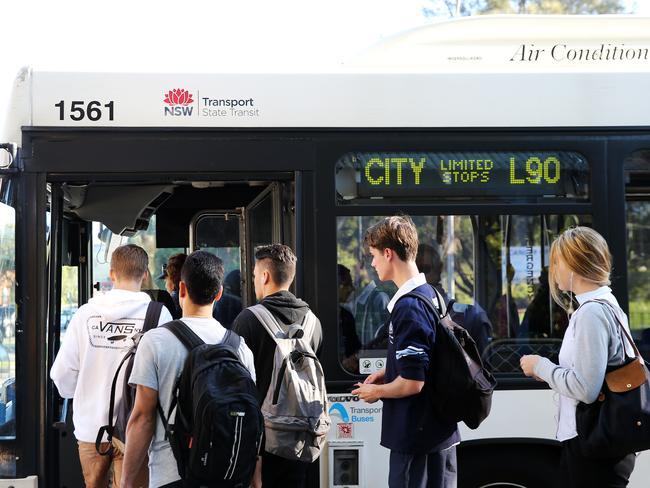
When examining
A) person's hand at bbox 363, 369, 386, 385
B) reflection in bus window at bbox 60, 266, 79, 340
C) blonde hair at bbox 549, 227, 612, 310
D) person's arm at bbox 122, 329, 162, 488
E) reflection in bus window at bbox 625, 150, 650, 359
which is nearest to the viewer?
person's arm at bbox 122, 329, 162, 488

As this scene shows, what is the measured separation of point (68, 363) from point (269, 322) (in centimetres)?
105

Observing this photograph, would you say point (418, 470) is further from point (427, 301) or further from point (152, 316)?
point (152, 316)

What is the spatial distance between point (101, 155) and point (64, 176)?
219mm

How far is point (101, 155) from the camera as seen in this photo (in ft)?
14.3

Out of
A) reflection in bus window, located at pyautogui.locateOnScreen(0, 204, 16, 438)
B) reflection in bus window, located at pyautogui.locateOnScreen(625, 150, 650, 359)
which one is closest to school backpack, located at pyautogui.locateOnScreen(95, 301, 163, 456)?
reflection in bus window, located at pyautogui.locateOnScreen(0, 204, 16, 438)

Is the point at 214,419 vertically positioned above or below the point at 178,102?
below

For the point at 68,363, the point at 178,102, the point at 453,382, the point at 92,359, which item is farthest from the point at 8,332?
the point at 453,382

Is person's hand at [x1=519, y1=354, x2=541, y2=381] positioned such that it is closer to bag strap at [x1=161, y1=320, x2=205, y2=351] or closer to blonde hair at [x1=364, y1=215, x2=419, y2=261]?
blonde hair at [x1=364, y1=215, x2=419, y2=261]

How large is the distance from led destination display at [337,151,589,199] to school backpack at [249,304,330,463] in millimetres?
1048

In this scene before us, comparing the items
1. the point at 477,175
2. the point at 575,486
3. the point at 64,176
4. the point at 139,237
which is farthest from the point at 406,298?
the point at 139,237

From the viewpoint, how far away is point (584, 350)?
307cm

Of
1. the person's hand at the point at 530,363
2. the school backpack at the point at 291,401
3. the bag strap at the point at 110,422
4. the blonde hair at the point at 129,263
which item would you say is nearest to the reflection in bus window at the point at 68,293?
the blonde hair at the point at 129,263

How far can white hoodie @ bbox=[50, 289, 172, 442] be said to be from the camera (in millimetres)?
4012

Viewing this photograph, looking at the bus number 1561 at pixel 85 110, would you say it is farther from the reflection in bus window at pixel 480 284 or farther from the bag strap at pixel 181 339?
the bag strap at pixel 181 339
